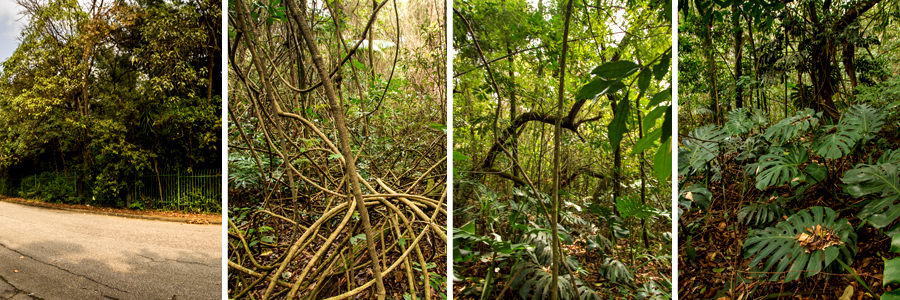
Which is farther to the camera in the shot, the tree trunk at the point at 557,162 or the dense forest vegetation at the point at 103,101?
the dense forest vegetation at the point at 103,101

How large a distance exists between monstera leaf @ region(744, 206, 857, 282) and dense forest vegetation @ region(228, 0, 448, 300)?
82cm

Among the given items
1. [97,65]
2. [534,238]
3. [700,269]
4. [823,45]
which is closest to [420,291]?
[534,238]

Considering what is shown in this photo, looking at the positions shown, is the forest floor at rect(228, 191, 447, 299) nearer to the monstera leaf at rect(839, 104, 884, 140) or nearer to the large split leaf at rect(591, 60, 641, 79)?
the large split leaf at rect(591, 60, 641, 79)

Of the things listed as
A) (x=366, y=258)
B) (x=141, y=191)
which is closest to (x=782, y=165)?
(x=366, y=258)

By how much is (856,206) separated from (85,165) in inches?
165

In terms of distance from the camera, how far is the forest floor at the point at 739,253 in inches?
29.0

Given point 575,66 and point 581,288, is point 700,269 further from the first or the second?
point 575,66

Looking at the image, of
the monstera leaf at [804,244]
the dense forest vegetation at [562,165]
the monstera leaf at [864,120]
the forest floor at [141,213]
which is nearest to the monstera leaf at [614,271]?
the dense forest vegetation at [562,165]

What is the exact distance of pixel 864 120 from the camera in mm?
760

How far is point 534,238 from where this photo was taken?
0.58 meters

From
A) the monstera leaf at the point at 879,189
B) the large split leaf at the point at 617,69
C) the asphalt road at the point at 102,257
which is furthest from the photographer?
the asphalt road at the point at 102,257

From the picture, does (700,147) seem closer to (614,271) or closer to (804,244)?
(804,244)

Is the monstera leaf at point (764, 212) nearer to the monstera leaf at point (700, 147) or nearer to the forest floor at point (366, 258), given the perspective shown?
the monstera leaf at point (700, 147)

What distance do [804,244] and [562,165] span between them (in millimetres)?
690
